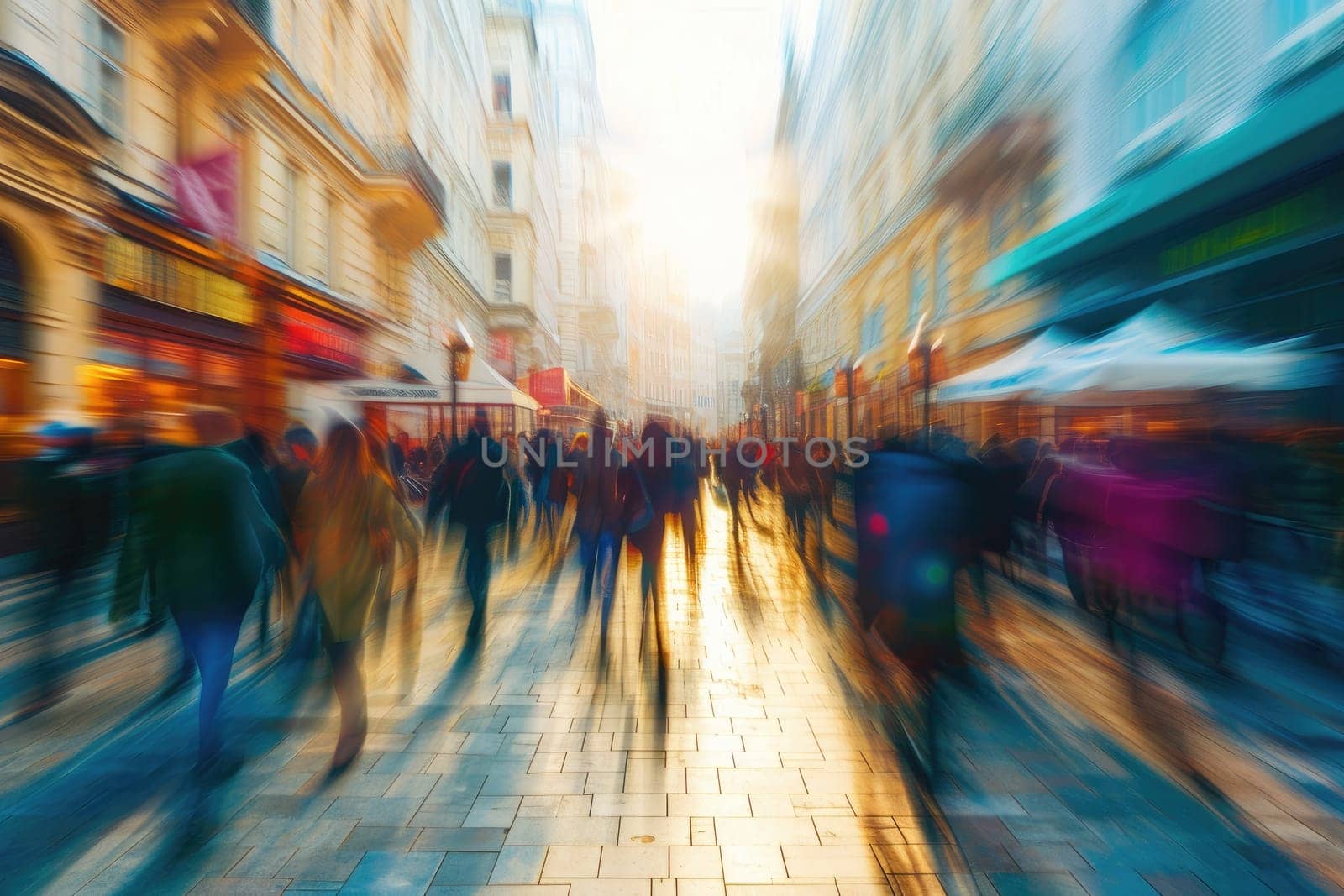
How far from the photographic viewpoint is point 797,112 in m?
51.0

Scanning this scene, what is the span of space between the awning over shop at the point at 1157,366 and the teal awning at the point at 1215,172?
1.90m

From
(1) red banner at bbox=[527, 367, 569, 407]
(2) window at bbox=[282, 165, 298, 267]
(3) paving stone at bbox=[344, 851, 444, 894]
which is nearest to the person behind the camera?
(3) paving stone at bbox=[344, 851, 444, 894]

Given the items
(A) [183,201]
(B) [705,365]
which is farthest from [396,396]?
(B) [705,365]

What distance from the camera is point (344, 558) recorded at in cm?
426

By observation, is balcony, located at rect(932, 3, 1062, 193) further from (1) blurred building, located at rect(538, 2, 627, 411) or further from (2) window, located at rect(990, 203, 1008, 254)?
(1) blurred building, located at rect(538, 2, 627, 411)

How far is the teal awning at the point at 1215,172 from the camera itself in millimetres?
8828

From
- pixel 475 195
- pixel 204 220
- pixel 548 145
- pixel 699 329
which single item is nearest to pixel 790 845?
pixel 204 220

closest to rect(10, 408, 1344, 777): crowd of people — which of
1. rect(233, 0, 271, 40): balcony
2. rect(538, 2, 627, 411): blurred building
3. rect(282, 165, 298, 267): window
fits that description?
rect(233, 0, 271, 40): balcony

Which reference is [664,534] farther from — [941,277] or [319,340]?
[941,277]

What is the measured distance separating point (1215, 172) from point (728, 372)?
150 m

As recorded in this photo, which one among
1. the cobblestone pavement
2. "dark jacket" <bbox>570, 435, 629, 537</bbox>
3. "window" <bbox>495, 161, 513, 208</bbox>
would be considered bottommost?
the cobblestone pavement

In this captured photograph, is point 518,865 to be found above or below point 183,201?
below

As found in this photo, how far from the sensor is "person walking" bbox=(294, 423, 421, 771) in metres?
4.22

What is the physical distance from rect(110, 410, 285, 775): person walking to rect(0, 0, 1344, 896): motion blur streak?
0.08 ft
